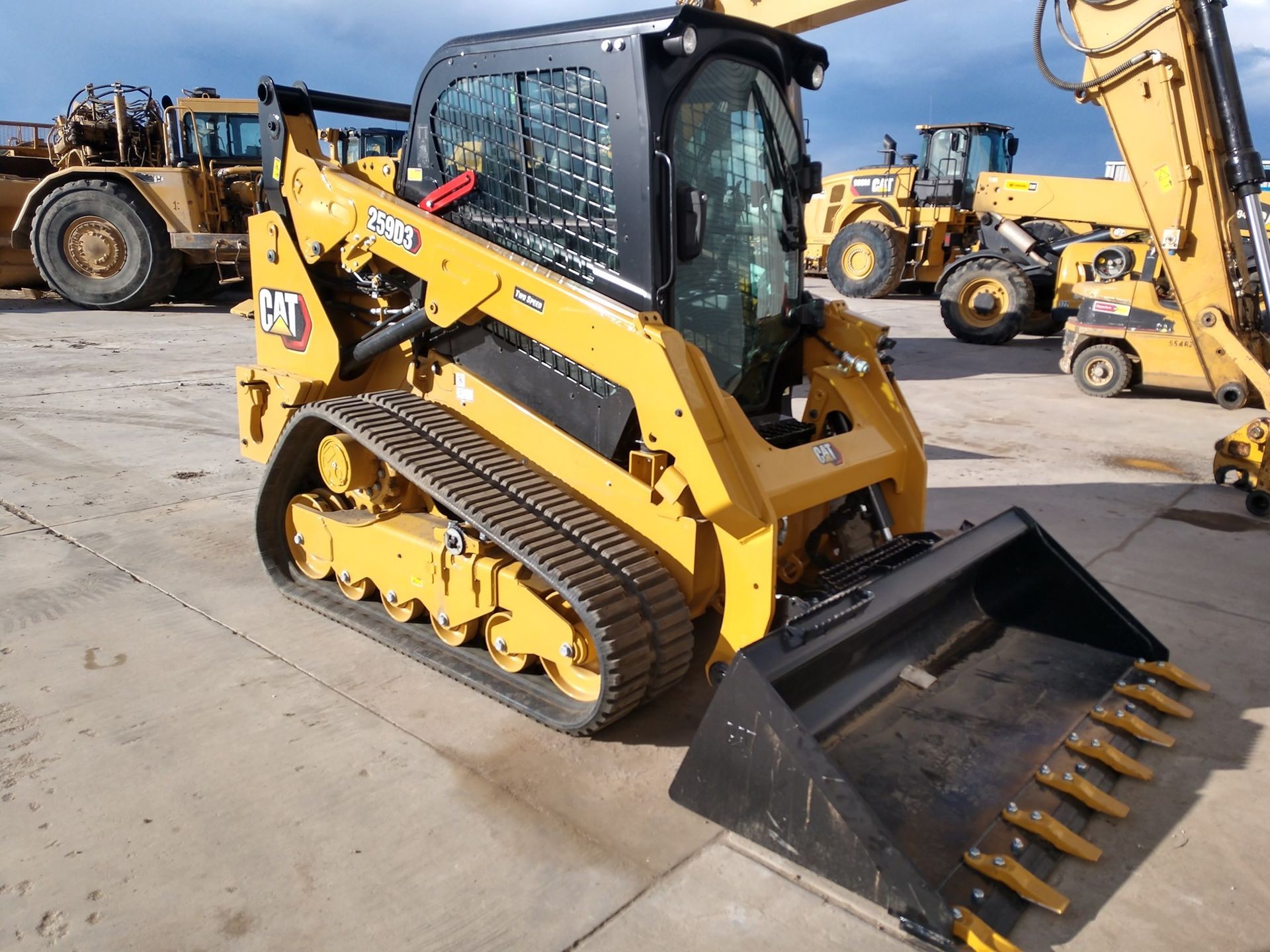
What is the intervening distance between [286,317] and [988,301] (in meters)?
10.4

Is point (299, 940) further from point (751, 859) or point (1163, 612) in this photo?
point (1163, 612)

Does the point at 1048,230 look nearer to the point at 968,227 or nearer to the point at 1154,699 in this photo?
the point at 968,227

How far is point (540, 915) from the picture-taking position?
2230mm

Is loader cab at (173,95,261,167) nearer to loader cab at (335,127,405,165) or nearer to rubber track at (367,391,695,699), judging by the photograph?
loader cab at (335,127,405,165)

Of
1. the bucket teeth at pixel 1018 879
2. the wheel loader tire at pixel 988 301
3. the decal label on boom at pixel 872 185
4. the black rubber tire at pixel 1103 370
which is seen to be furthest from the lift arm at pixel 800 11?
the decal label on boom at pixel 872 185

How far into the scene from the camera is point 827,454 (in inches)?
127

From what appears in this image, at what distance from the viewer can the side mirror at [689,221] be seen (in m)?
2.92

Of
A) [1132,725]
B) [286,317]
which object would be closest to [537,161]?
[286,317]

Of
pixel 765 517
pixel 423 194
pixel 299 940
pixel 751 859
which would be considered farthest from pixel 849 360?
pixel 299 940

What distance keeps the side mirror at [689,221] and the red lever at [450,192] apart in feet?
2.58

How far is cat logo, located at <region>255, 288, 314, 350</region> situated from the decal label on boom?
1434 cm

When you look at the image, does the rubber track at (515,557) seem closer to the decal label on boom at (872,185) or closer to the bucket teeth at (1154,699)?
the bucket teeth at (1154,699)

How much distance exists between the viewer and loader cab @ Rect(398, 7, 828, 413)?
9.46 ft

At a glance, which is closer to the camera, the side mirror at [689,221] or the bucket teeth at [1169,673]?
the side mirror at [689,221]
